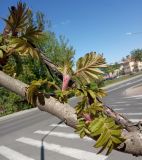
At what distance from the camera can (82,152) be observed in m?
10.7

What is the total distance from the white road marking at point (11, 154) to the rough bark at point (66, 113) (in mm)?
10797

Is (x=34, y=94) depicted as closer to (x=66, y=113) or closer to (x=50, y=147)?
(x=66, y=113)

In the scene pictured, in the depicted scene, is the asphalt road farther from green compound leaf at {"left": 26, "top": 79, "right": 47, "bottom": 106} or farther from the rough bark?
green compound leaf at {"left": 26, "top": 79, "right": 47, "bottom": 106}

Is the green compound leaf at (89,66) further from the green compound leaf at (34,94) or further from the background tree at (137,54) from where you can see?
the background tree at (137,54)

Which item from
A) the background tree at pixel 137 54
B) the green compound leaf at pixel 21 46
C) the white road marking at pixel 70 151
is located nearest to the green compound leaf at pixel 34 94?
the green compound leaf at pixel 21 46

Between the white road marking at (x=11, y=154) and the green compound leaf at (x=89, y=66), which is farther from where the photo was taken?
the white road marking at (x=11, y=154)

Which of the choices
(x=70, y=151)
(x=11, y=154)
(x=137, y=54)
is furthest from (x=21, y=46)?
(x=137, y=54)

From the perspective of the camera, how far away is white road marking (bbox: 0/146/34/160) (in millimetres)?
11753

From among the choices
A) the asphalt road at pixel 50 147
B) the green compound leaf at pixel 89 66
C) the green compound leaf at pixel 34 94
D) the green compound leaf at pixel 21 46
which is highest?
the green compound leaf at pixel 21 46

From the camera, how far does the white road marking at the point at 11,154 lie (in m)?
11.8

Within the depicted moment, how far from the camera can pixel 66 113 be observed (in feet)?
3.52

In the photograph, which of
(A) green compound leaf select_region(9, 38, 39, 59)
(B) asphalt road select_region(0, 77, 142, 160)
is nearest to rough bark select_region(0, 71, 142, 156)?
(A) green compound leaf select_region(9, 38, 39, 59)

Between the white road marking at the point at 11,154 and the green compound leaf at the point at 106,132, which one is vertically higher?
the green compound leaf at the point at 106,132

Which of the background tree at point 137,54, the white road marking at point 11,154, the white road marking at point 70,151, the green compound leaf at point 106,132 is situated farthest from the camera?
the background tree at point 137,54
